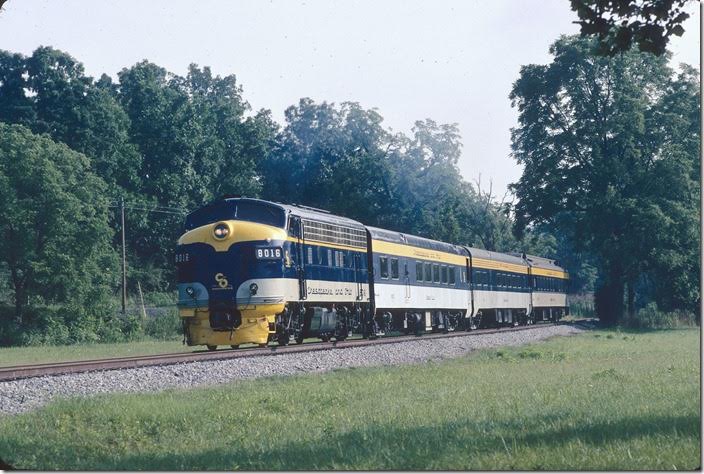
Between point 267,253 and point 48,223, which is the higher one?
point 48,223

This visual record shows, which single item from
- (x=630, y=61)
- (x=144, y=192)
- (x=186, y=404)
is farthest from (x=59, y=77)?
(x=186, y=404)

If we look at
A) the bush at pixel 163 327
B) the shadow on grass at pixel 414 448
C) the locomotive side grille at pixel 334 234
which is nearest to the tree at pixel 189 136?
the bush at pixel 163 327

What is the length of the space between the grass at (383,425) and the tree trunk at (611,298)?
15.5 metres

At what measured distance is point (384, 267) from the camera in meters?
31.6

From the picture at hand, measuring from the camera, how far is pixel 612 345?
2973 cm

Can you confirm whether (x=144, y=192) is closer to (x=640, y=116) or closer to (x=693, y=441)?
(x=640, y=116)

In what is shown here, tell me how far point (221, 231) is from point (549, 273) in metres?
Result: 36.0

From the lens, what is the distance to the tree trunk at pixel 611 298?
34906 millimetres

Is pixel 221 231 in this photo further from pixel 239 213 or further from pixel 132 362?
pixel 132 362

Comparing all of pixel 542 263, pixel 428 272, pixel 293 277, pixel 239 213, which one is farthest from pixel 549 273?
pixel 239 213

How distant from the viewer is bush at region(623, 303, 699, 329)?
3259cm

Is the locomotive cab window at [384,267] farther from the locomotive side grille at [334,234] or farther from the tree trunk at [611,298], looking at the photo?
the tree trunk at [611,298]

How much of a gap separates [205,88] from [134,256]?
1054 cm

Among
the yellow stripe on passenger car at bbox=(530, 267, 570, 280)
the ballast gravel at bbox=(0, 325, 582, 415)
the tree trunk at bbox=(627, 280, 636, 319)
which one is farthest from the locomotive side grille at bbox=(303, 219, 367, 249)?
the yellow stripe on passenger car at bbox=(530, 267, 570, 280)
